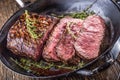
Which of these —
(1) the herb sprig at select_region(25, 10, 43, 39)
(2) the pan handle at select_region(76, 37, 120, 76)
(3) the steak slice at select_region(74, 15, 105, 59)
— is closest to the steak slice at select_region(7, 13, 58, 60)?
(1) the herb sprig at select_region(25, 10, 43, 39)

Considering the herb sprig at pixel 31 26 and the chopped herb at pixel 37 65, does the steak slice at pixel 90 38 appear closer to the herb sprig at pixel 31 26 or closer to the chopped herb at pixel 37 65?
the chopped herb at pixel 37 65

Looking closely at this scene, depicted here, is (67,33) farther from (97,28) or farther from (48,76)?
(48,76)

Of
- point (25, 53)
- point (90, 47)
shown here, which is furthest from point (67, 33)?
point (25, 53)

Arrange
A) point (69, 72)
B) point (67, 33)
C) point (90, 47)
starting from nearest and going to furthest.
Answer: point (69, 72) → point (90, 47) → point (67, 33)

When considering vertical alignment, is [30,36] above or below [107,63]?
above

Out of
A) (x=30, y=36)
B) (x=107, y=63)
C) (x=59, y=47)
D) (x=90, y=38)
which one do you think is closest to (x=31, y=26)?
(x=30, y=36)

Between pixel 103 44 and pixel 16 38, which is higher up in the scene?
pixel 16 38

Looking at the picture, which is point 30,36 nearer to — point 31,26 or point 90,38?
point 31,26
